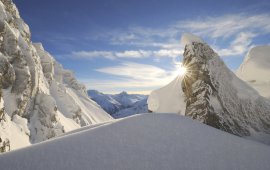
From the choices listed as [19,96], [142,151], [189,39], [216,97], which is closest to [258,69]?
[189,39]

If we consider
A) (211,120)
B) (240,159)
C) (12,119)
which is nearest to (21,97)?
(12,119)

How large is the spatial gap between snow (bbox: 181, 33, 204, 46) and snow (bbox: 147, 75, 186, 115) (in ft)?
6.77

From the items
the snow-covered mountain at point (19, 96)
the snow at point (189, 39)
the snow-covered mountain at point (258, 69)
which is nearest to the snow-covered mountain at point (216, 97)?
the snow at point (189, 39)

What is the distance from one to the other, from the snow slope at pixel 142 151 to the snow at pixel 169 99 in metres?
5.35

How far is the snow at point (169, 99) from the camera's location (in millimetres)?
14202

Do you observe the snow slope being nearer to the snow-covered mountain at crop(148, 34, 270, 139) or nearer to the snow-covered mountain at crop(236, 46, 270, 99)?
the snow-covered mountain at crop(148, 34, 270, 139)

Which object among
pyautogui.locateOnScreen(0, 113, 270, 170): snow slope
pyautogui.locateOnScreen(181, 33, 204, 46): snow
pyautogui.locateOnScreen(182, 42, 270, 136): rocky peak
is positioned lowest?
pyautogui.locateOnScreen(0, 113, 270, 170): snow slope

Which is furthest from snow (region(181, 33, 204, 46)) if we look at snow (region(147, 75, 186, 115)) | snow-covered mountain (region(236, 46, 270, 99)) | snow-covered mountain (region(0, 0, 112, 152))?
snow-covered mountain (region(0, 0, 112, 152))

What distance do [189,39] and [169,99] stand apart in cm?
367

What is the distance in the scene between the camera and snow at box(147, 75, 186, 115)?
14202 mm

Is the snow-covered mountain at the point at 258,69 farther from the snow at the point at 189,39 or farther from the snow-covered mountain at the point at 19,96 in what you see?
the snow-covered mountain at the point at 19,96

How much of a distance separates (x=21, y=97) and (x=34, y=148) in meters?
40.7

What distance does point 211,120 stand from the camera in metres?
11.1

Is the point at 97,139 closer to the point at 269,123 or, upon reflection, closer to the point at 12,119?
the point at 269,123
